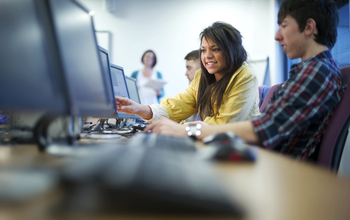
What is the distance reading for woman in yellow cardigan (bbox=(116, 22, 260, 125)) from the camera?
1.38 meters

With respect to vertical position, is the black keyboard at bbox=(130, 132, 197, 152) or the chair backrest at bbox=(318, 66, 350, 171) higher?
the black keyboard at bbox=(130, 132, 197, 152)

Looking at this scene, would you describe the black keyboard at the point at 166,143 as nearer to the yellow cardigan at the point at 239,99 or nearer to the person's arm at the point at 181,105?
the yellow cardigan at the point at 239,99

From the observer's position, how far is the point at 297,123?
2.45ft

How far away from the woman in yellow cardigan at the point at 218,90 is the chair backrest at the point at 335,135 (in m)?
0.55

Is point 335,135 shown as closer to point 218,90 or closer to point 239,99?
point 239,99

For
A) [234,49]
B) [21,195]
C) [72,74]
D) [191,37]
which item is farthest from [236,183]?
[191,37]

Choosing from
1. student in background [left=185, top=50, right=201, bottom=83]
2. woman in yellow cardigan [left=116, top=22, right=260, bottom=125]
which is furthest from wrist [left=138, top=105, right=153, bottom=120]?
student in background [left=185, top=50, right=201, bottom=83]

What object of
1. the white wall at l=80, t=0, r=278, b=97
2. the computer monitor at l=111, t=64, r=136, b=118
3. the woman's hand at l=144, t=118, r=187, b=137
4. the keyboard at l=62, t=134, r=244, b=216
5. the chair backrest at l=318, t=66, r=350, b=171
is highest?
the white wall at l=80, t=0, r=278, b=97

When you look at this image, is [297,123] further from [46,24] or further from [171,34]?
[171,34]

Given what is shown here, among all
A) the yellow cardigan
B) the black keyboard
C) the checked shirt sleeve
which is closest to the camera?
the black keyboard

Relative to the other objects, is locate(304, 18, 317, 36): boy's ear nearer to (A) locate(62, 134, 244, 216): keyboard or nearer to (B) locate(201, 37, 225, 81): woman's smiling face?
(B) locate(201, 37, 225, 81): woman's smiling face

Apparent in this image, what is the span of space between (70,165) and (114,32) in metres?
4.95

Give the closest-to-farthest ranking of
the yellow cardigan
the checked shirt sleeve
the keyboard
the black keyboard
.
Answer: the keyboard < the black keyboard < the checked shirt sleeve < the yellow cardigan

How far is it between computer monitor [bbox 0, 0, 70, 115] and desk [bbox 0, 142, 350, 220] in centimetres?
28
